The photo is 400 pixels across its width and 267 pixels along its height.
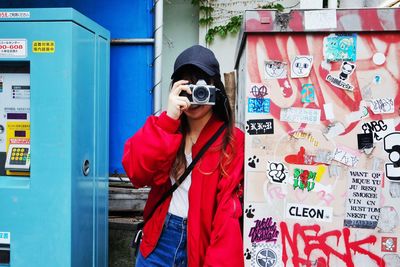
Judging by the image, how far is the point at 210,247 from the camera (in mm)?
1716

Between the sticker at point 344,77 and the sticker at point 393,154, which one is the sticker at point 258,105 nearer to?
the sticker at point 344,77

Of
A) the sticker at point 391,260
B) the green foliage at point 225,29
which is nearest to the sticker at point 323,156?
the sticker at point 391,260

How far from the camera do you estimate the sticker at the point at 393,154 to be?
166 cm

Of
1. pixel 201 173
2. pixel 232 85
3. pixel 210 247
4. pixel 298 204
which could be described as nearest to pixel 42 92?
pixel 201 173

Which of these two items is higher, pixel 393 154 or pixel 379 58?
pixel 379 58

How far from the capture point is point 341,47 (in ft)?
5.45

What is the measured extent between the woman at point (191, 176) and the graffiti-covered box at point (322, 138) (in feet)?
0.34

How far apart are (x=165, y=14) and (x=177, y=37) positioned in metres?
0.26

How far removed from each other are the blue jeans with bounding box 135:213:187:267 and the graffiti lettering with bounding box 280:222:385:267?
1.39 feet

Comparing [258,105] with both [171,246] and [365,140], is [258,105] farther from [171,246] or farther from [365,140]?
[171,246]

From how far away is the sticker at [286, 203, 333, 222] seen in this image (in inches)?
66.9

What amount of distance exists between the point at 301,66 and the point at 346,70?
18cm

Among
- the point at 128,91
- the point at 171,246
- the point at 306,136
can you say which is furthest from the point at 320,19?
the point at 128,91

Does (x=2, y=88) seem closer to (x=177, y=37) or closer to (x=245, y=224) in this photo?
(x=245, y=224)
